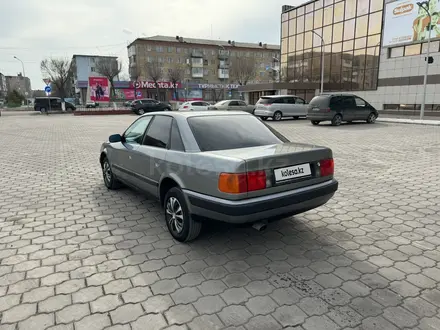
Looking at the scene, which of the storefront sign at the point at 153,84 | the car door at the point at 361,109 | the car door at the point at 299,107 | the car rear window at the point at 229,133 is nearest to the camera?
the car rear window at the point at 229,133

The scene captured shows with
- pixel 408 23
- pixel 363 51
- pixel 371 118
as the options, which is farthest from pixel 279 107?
pixel 408 23

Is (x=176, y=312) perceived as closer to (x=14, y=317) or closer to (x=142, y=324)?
(x=142, y=324)

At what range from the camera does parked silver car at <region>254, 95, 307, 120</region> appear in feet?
68.7

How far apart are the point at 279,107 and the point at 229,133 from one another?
1819cm

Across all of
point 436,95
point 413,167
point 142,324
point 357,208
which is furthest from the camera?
point 436,95

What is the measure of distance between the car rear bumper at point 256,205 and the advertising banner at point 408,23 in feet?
84.4

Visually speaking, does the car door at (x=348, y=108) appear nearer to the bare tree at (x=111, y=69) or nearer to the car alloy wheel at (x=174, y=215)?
the car alloy wheel at (x=174, y=215)

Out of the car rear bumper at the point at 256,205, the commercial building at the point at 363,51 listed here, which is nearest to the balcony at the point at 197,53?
the commercial building at the point at 363,51

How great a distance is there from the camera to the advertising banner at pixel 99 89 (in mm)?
39062

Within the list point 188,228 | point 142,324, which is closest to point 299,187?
point 188,228

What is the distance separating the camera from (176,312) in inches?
94.7

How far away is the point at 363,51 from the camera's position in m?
29.3

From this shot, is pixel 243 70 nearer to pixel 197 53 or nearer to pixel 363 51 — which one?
pixel 197 53

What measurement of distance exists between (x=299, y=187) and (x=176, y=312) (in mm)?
1726
